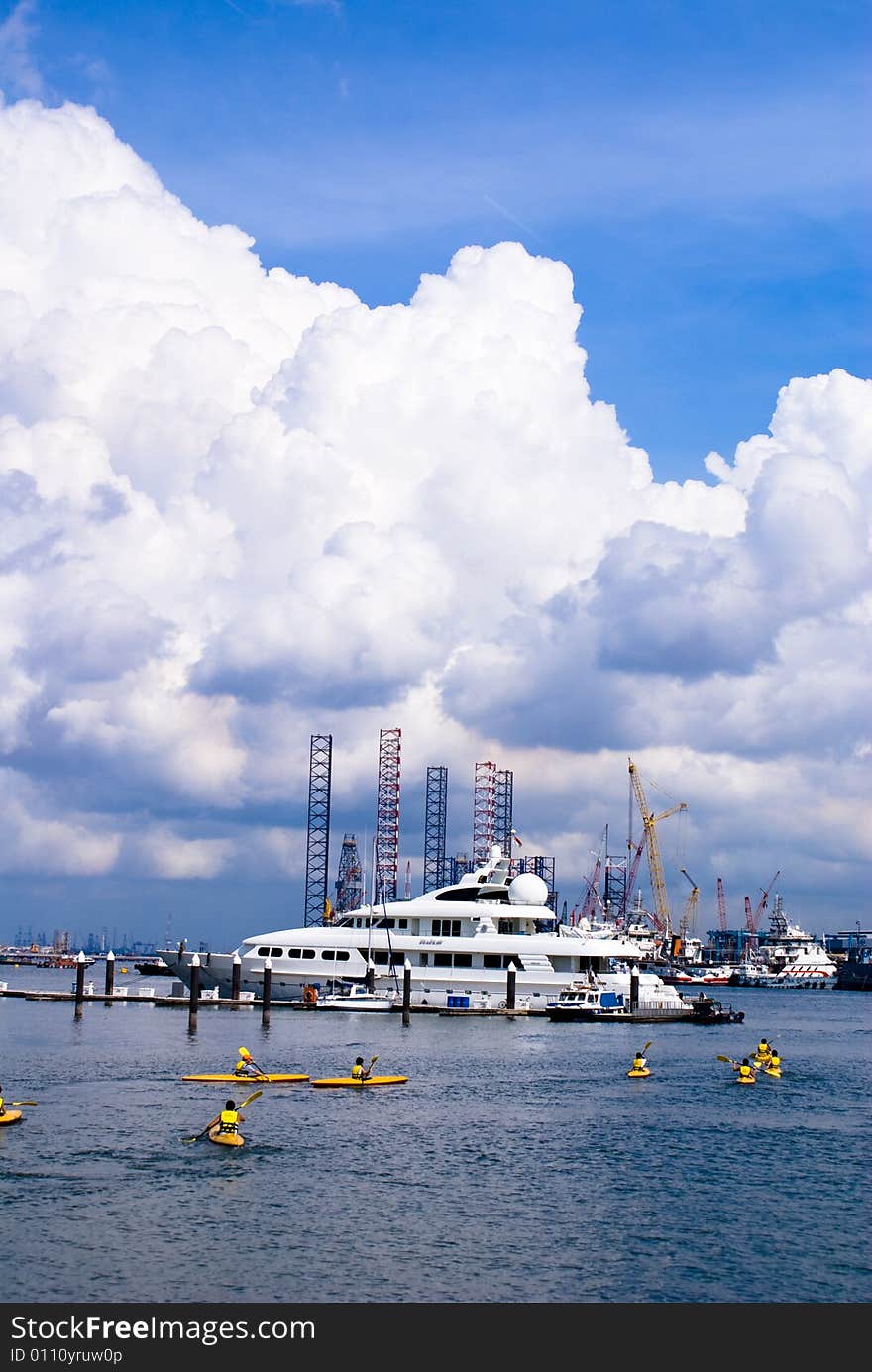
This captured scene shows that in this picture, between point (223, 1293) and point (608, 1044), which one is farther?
point (608, 1044)

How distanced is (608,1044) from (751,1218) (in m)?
52.0

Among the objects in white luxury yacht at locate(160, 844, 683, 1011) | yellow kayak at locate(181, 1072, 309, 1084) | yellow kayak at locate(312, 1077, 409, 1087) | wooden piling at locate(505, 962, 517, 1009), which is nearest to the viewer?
yellow kayak at locate(181, 1072, 309, 1084)

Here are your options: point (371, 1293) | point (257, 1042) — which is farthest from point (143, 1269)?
point (257, 1042)

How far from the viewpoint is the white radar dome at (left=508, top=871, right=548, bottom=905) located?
400 feet

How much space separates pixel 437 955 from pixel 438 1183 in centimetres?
7012

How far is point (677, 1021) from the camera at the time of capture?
115188mm

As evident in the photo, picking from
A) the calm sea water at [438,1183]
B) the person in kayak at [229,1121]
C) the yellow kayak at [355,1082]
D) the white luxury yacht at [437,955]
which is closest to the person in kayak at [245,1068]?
the calm sea water at [438,1183]

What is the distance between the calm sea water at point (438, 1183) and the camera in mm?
34000

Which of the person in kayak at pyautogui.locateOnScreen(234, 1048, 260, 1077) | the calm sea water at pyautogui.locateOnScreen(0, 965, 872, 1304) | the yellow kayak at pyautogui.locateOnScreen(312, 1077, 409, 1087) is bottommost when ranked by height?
the calm sea water at pyautogui.locateOnScreen(0, 965, 872, 1304)

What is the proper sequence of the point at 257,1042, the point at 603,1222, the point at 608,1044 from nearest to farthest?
the point at 603,1222 < the point at 257,1042 < the point at 608,1044

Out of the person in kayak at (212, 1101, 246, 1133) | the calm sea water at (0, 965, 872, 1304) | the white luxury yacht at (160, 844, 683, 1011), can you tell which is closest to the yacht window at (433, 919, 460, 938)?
the white luxury yacht at (160, 844, 683, 1011)

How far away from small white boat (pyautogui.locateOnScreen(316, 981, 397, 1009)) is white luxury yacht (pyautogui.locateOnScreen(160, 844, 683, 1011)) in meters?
2.16

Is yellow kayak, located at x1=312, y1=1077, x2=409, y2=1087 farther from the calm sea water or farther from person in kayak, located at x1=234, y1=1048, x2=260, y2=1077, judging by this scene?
person in kayak, located at x1=234, y1=1048, x2=260, y2=1077
